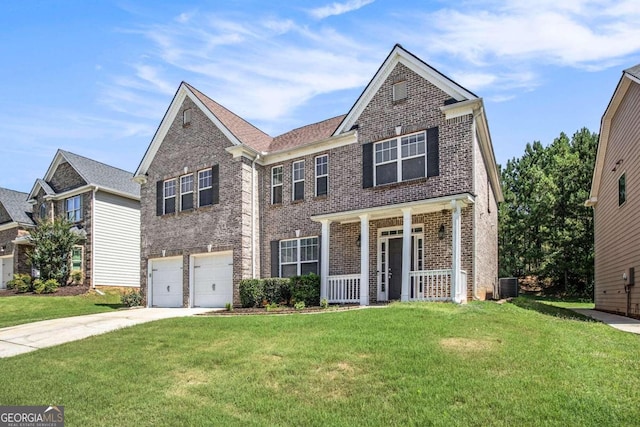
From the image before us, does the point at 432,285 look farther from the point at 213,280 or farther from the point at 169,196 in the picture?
the point at 169,196

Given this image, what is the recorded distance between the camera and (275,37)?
10.1 meters

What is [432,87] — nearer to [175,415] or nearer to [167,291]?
[175,415]

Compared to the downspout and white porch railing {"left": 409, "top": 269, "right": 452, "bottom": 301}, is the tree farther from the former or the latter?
white porch railing {"left": 409, "top": 269, "right": 452, "bottom": 301}

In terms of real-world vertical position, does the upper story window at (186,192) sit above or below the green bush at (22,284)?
above

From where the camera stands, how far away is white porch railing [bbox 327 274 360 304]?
1433cm

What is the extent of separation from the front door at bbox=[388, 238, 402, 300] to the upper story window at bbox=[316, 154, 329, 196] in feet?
10.5

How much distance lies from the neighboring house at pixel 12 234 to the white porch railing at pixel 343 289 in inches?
903

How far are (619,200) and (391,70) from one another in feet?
29.7

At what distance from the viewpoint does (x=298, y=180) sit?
17.1 metres

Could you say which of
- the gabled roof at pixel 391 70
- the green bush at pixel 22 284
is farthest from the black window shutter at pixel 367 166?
the green bush at pixel 22 284

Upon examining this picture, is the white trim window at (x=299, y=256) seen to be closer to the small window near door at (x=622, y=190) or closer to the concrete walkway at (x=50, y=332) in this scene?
the concrete walkway at (x=50, y=332)

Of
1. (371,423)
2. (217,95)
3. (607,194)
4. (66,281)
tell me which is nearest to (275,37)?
(371,423)

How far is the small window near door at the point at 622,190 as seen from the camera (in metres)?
14.6

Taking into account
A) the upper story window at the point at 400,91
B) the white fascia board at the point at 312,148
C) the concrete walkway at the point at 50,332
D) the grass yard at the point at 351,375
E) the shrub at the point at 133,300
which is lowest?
the shrub at the point at 133,300
